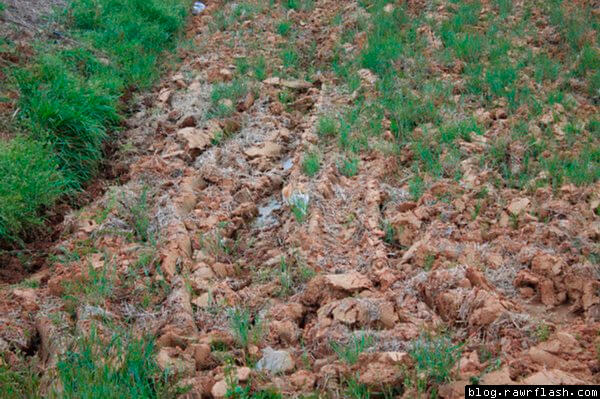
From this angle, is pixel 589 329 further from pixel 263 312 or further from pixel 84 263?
pixel 84 263

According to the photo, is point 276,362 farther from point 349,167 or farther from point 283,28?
point 283,28

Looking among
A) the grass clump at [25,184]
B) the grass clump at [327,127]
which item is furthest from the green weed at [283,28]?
the grass clump at [25,184]

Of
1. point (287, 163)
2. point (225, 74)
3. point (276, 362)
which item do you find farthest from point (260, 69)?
point (276, 362)

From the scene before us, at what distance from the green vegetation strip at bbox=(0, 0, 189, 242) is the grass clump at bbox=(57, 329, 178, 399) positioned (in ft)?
5.08

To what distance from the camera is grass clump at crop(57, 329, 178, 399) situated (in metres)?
2.26

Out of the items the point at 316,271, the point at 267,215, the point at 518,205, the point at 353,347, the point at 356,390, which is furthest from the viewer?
the point at 267,215

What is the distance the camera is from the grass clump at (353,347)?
8.09 feet

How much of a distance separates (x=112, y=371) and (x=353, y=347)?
1.10 meters

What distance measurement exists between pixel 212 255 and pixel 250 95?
2.31 meters

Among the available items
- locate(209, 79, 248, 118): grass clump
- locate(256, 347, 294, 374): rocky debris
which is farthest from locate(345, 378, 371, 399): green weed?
locate(209, 79, 248, 118): grass clump

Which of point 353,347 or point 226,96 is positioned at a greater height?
point 226,96

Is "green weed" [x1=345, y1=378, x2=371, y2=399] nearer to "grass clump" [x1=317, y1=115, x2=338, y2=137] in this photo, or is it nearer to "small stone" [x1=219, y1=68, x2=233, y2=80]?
"grass clump" [x1=317, y1=115, x2=338, y2=137]

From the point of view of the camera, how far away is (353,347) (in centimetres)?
257

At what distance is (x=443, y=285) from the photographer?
2881 mm
